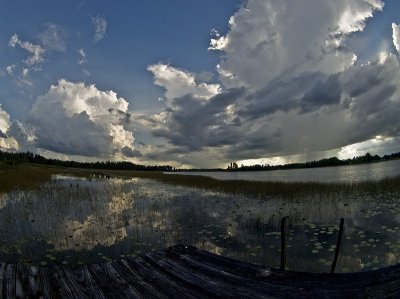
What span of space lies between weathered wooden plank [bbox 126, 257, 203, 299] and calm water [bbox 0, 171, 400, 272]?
4437mm

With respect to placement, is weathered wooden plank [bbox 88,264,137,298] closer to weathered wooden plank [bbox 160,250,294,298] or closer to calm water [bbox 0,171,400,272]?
weathered wooden plank [bbox 160,250,294,298]

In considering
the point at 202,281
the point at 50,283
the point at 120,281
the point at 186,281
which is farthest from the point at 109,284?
the point at 202,281

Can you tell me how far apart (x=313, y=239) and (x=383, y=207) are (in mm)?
8059

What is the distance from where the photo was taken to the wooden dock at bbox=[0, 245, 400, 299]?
4.55 m

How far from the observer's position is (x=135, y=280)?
5.51 m

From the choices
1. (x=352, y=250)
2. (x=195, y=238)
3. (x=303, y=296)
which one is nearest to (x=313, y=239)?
(x=352, y=250)

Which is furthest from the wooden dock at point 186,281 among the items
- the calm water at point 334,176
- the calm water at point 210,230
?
the calm water at point 334,176

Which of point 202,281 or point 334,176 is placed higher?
point 334,176

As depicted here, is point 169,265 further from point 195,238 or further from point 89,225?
point 89,225

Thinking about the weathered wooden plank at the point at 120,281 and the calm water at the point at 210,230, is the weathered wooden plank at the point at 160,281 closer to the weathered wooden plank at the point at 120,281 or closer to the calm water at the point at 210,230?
the weathered wooden plank at the point at 120,281

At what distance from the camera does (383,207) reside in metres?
17.6

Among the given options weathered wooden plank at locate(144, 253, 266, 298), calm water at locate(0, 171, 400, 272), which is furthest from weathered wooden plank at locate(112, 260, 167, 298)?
calm water at locate(0, 171, 400, 272)

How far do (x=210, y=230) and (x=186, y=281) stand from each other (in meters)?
8.33

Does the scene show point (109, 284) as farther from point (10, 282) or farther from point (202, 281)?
point (10, 282)
